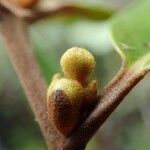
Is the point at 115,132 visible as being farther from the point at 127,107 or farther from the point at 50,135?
the point at 50,135

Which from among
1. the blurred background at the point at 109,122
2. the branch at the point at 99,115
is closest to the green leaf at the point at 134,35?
the branch at the point at 99,115

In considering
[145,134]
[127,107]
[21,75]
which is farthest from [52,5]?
[127,107]

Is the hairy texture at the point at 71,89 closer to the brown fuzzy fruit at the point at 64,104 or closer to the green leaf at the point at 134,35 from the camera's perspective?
the brown fuzzy fruit at the point at 64,104

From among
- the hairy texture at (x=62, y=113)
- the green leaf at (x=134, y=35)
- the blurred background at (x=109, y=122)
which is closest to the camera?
the hairy texture at (x=62, y=113)

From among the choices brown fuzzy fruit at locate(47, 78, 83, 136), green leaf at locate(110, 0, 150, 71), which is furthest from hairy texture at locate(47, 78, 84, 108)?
green leaf at locate(110, 0, 150, 71)

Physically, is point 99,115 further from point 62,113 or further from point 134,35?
point 134,35

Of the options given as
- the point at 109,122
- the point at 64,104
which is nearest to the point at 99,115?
the point at 64,104
